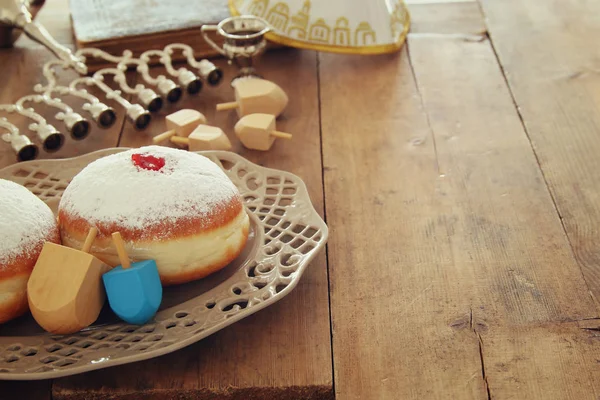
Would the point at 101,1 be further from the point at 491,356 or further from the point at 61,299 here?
the point at 491,356

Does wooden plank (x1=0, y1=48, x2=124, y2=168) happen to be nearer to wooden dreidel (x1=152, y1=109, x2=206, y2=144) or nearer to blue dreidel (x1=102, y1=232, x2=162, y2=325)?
wooden dreidel (x1=152, y1=109, x2=206, y2=144)

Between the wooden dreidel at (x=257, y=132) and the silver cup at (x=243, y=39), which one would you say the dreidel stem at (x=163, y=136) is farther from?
the silver cup at (x=243, y=39)

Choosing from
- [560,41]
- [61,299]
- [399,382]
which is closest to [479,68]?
[560,41]

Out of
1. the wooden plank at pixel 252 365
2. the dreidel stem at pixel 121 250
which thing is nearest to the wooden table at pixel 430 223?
the wooden plank at pixel 252 365

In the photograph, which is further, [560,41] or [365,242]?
[560,41]

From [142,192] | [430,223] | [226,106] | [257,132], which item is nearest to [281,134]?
[257,132]

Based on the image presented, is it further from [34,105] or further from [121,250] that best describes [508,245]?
[34,105]
